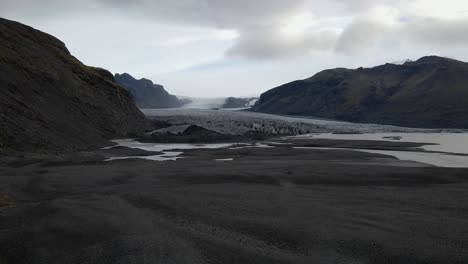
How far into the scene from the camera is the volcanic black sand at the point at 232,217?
9.72 m

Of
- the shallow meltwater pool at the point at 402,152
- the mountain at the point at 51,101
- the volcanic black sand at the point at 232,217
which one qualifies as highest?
the mountain at the point at 51,101

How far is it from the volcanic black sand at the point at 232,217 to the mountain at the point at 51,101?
41.0 feet

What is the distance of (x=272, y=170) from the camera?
23047 millimetres

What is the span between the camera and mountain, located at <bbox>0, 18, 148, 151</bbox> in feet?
107

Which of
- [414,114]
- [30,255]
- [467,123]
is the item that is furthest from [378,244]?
[414,114]

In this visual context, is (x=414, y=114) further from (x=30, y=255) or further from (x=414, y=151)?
(x=30, y=255)

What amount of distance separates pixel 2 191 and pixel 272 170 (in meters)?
13.6

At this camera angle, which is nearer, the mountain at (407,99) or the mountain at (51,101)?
the mountain at (51,101)

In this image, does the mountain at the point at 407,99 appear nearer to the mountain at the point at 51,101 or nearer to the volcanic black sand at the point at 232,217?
the mountain at the point at 51,101

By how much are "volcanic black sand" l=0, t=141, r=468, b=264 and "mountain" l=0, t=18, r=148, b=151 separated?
12.5 metres

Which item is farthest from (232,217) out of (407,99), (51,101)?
(407,99)

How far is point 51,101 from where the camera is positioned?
44219 mm

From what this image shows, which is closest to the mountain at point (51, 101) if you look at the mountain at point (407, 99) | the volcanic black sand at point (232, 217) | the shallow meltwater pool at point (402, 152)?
the shallow meltwater pool at point (402, 152)

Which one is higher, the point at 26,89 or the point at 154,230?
the point at 26,89
